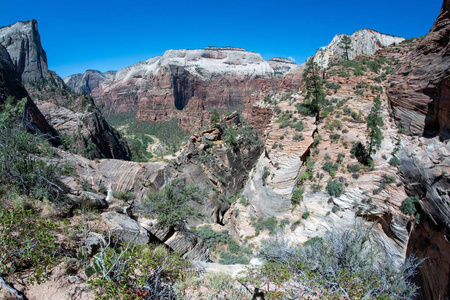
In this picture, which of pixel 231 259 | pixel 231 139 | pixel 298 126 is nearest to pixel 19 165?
pixel 231 259

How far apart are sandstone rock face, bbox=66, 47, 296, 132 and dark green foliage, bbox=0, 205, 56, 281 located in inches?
3899

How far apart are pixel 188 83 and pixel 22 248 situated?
145 metres

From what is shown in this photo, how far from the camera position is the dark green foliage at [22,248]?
450cm

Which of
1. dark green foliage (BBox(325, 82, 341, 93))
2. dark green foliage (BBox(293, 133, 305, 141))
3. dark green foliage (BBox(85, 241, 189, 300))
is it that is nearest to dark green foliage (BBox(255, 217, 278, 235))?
dark green foliage (BBox(293, 133, 305, 141))

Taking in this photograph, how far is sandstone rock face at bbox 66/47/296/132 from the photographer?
122250 millimetres

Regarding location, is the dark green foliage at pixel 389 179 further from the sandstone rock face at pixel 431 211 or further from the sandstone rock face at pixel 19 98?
the sandstone rock face at pixel 19 98

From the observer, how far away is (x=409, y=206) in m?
13.9

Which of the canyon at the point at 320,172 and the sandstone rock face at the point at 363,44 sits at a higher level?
the sandstone rock face at the point at 363,44

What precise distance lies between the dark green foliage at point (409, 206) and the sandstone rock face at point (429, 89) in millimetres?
4918

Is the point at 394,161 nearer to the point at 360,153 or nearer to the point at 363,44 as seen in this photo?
the point at 360,153

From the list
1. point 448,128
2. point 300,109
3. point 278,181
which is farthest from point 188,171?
point 448,128

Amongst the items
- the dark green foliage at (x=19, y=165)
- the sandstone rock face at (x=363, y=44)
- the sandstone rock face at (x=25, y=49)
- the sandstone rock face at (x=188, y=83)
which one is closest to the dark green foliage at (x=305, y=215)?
the dark green foliage at (x=19, y=165)

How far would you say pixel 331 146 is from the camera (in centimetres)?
2161

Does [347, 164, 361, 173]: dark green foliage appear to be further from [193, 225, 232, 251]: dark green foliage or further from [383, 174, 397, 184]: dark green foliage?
[193, 225, 232, 251]: dark green foliage
